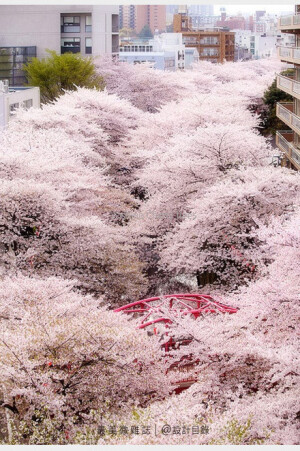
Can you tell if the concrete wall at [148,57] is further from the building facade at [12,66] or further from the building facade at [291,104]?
the building facade at [291,104]

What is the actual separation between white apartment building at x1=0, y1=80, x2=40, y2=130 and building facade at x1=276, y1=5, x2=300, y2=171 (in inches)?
463

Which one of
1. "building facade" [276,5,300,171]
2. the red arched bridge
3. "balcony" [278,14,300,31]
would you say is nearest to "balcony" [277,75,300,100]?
"building facade" [276,5,300,171]

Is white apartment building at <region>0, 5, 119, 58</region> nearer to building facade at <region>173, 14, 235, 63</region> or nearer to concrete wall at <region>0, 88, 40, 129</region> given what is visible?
concrete wall at <region>0, 88, 40, 129</region>

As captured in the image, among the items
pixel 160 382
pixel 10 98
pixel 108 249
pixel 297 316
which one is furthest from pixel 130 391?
pixel 10 98

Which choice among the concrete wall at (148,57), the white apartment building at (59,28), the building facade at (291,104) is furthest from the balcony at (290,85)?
the concrete wall at (148,57)

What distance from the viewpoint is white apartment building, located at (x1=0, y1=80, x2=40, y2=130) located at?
88.0 feet

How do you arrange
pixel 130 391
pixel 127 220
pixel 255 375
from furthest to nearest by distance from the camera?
1. pixel 127 220
2. pixel 255 375
3. pixel 130 391

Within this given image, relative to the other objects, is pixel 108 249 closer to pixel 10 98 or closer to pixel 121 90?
pixel 10 98

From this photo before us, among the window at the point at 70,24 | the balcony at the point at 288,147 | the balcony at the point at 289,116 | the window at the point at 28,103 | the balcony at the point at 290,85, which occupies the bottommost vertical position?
the balcony at the point at 288,147

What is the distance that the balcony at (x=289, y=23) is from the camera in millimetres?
24219

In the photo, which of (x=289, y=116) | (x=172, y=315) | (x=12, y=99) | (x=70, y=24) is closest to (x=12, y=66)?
(x=70, y=24)

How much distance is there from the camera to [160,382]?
9.45 meters

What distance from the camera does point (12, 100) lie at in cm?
2892

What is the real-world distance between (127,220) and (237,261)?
5850mm
